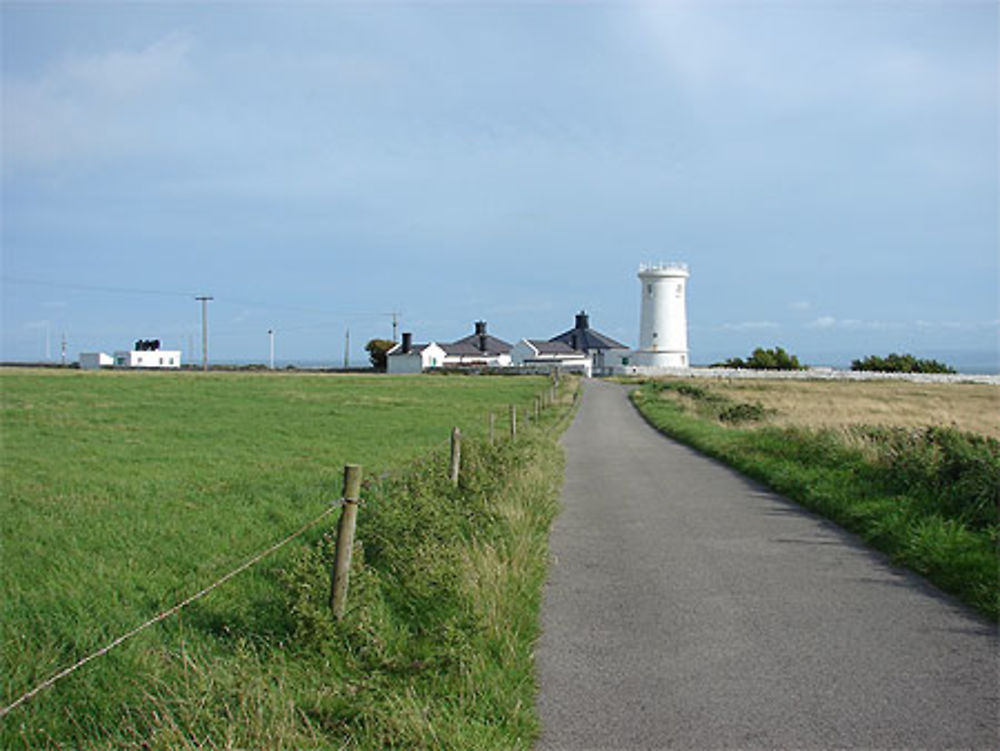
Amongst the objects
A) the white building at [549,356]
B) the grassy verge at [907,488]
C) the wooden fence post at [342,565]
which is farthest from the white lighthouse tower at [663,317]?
the wooden fence post at [342,565]

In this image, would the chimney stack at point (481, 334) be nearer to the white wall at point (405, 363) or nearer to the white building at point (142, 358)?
the white wall at point (405, 363)

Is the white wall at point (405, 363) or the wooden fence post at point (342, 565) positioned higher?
the white wall at point (405, 363)

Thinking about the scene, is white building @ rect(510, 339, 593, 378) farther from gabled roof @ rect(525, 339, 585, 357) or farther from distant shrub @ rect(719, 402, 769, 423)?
distant shrub @ rect(719, 402, 769, 423)

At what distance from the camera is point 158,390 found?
49.8m

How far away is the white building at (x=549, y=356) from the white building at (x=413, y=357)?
9477 millimetres

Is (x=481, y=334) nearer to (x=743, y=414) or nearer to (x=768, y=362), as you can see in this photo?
(x=768, y=362)

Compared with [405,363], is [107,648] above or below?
below

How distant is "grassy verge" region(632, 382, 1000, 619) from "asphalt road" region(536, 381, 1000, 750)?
0.32m

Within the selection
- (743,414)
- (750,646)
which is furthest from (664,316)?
(750,646)

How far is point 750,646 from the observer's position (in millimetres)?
6363

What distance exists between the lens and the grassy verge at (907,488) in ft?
27.3

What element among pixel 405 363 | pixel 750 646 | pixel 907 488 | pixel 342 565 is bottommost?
pixel 750 646

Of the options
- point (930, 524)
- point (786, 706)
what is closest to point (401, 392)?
point (930, 524)

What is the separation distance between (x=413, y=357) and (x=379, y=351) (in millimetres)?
18093
